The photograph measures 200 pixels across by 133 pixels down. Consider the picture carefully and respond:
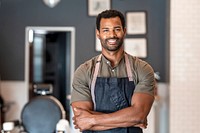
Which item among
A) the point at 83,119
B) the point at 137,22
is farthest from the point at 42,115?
the point at 137,22

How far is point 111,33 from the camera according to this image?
4.55ft

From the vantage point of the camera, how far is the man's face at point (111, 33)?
54.6 inches

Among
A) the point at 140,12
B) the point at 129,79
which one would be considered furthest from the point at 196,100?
the point at 129,79

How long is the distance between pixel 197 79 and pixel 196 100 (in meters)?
0.26

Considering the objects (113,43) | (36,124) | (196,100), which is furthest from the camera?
(196,100)

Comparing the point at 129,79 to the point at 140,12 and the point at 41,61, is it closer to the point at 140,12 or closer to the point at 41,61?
the point at 140,12

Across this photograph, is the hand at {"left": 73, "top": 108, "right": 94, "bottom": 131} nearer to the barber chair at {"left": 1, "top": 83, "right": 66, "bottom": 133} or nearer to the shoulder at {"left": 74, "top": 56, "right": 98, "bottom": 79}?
the shoulder at {"left": 74, "top": 56, "right": 98, "bottom": 79}

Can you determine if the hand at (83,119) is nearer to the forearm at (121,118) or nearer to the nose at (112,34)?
the forearm at (121,118)

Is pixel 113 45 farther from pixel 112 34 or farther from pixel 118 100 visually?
pixel 118 100

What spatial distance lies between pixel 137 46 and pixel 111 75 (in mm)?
3799

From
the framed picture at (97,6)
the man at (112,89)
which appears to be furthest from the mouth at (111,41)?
the framed picture at (97,6)

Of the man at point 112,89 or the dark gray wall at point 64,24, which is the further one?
the dark gray wall at point 64,24

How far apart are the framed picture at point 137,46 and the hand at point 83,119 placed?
3.80 metres

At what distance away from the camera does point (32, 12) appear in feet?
17.9
